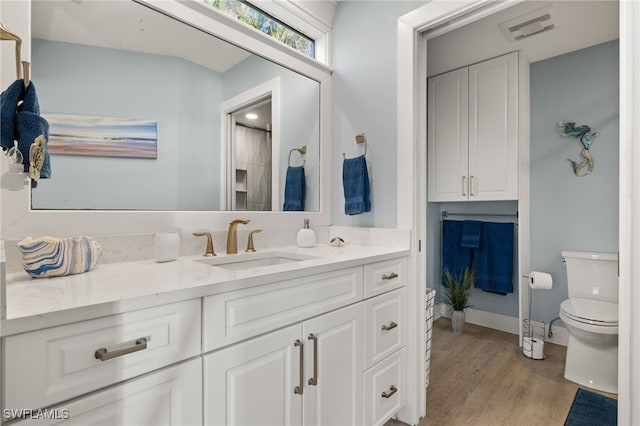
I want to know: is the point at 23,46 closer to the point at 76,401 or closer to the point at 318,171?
the point at 76,401

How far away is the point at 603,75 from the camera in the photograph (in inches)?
98.4

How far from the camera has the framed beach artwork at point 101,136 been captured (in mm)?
1163

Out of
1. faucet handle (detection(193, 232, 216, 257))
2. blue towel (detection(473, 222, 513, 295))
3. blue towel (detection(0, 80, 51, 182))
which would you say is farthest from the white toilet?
blue towel (detection(0, 80, 51, 182))

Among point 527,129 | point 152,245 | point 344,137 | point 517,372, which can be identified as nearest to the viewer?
point 152,245

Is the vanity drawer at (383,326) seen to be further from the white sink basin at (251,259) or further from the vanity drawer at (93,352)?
the vanity drawer at (93,352)

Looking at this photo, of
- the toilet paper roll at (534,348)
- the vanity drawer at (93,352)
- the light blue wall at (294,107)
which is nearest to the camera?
the vanity drawer at (93,352)

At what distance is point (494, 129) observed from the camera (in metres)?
2.70

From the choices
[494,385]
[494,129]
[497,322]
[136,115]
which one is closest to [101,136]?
[136,115]

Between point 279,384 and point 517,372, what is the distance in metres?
1.94

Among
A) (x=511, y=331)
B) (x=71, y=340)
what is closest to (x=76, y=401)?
(x=71, y=340)

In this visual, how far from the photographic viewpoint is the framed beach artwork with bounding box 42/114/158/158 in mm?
1163

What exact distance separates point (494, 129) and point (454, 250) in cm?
115

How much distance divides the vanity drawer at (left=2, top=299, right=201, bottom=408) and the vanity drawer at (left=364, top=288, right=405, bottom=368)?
0.82m

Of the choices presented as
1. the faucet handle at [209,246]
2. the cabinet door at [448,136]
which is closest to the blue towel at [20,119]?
the faucet handle at [209,246]
